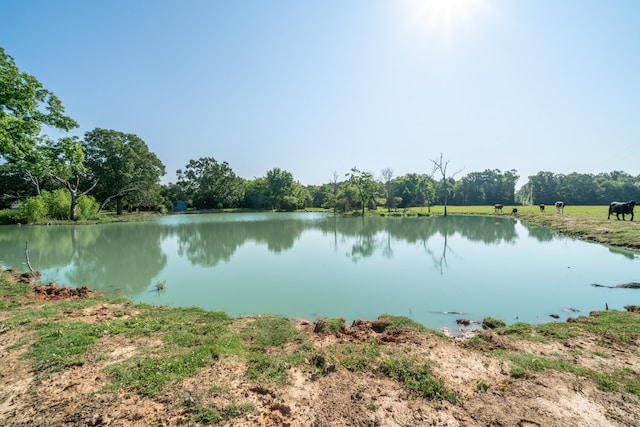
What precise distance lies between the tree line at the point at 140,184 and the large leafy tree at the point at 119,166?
11 cm

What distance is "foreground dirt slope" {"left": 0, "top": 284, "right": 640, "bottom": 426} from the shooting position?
3.13 meters

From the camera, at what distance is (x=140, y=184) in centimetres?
3797

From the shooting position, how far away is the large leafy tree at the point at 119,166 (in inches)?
1377

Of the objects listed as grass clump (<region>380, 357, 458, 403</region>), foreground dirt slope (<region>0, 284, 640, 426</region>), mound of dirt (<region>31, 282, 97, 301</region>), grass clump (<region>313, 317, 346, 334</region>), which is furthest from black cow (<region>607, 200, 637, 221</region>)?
mound of dirt (<region>31, 282, 97, 301</region>)

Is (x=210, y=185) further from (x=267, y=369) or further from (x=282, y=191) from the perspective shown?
(x=267, y=369)

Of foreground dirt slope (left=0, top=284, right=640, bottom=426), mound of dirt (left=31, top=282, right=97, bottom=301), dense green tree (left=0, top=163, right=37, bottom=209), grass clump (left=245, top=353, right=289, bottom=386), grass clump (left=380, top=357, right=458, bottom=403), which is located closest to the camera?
foreground dirt slope (left=0, top=284, right=640, bottom=426)

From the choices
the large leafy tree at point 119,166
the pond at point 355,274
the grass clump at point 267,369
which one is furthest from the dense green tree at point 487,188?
the grass clump at point 267,369

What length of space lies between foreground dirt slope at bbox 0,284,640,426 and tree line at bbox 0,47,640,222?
350 inches

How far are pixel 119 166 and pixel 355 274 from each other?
37767 millimetres

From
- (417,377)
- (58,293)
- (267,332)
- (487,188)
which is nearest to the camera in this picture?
(417,377)

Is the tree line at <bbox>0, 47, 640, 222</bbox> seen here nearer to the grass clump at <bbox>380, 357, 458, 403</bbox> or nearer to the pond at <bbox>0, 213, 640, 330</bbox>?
the pond at <bbox>0, 213, 640, 330</bbox>

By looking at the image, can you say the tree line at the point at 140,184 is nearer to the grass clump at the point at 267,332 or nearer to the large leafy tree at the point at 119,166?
the large leafy tree at the point at 119,166

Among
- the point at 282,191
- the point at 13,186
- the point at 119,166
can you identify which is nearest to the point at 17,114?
the point at 119,166

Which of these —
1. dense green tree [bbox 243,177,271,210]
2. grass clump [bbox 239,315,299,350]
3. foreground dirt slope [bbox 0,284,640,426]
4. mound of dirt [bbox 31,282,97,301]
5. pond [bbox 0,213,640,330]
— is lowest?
pond [bbox 0,213,640,330]
